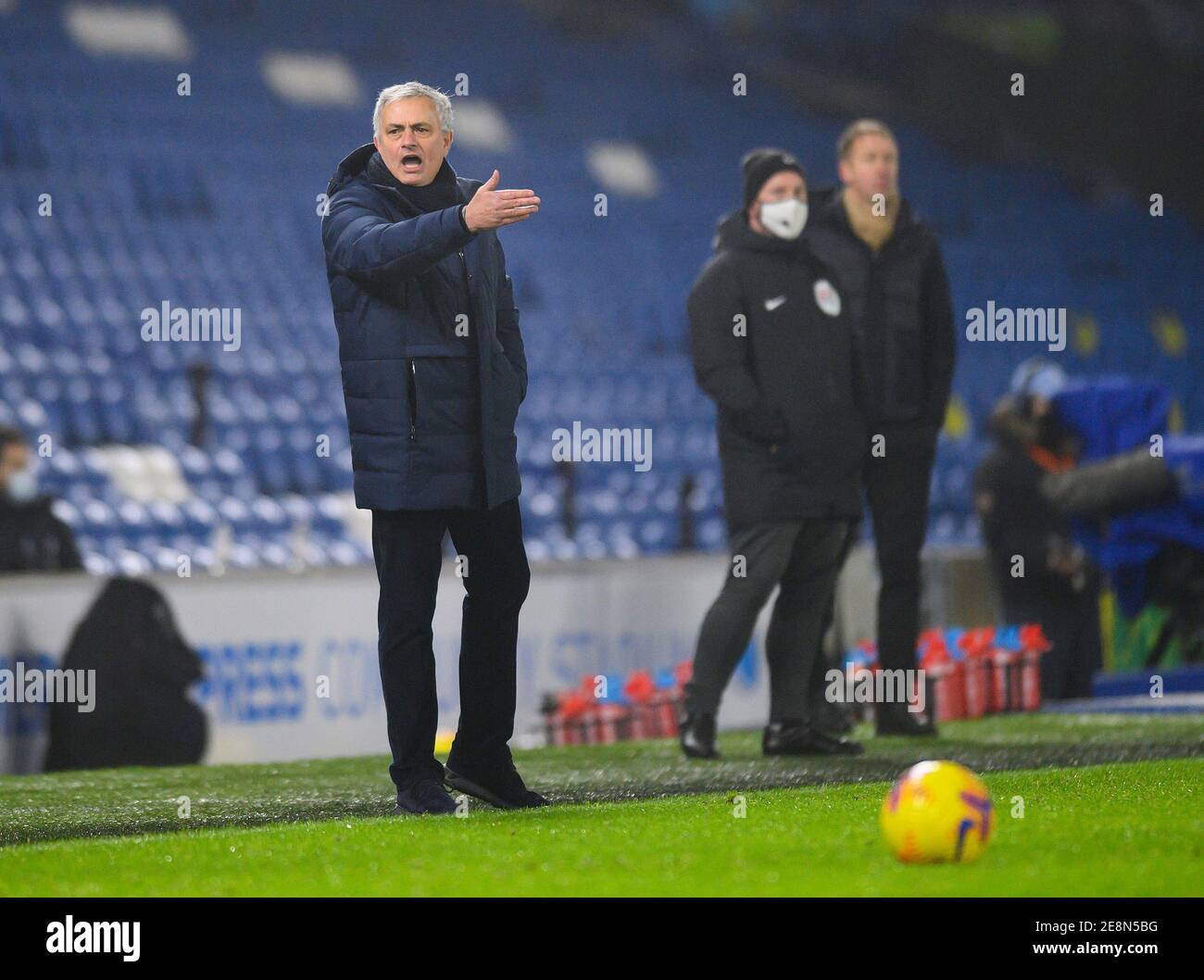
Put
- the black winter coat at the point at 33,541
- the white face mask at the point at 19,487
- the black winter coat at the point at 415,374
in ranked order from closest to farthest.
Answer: the black winter coat at the point at 415,374 < the black winter coat at the point at 33,541 < the white face mask at the point at 19,487

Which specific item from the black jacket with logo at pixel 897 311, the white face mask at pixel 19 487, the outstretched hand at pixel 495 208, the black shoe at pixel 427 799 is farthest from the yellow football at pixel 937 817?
the white face mask at pixel 19 487

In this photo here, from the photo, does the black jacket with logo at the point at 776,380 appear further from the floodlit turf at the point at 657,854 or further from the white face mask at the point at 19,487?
the white face mask at the point at 19,487

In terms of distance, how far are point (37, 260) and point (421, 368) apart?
8.38 metres

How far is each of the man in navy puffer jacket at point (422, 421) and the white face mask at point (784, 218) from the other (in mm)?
1598

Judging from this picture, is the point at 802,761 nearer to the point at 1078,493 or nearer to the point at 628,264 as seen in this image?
the point at 1078,493

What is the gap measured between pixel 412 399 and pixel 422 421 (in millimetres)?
52

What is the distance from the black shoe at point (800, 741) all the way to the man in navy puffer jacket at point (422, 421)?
1.46 metres

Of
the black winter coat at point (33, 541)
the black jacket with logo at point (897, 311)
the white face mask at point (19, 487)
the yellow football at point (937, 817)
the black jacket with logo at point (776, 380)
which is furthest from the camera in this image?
the white face mask at point (19, 487)

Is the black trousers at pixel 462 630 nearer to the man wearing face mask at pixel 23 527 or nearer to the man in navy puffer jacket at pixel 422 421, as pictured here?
the man in navy puffer jacket at pixel 422 421

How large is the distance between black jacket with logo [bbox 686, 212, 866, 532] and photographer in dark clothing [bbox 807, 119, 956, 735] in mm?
302

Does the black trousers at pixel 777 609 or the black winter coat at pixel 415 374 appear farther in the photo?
the black trousers at pixel 777 609

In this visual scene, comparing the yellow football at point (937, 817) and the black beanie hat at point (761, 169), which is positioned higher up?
the black beanie hat at point (761, 169)

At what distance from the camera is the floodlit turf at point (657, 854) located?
3.17 m

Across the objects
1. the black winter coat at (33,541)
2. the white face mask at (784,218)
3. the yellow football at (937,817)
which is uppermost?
the white face mask at (784,218)
